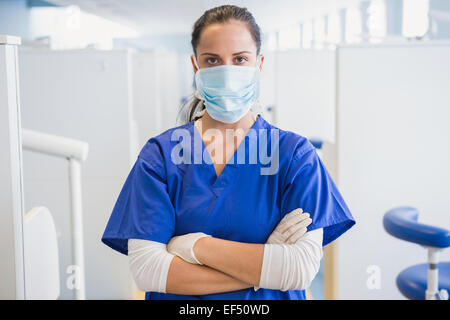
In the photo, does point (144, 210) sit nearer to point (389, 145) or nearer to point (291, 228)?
point (291, 228)

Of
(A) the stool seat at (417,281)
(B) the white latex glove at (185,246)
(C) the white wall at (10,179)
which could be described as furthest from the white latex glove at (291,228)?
(A) the stool seat at (417,281)

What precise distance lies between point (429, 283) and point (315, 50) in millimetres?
2330

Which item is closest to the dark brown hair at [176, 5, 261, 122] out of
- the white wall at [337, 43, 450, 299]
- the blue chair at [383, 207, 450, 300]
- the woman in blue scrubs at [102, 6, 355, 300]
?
the woman in blue scrubs at [102, 6, 355, 300]

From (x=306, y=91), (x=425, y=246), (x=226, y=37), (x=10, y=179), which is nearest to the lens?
(x=226, y=37)

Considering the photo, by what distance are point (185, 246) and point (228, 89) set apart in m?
0.24

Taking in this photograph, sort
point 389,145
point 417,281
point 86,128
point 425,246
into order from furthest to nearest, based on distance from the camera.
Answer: point 86,128 < point 389,145 < point 417,281 < point 425,246

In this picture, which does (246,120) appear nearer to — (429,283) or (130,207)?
(130,207)

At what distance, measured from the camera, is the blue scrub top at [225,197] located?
2.59 feet

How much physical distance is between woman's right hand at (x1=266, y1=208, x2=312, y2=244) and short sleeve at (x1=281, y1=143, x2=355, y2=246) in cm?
1

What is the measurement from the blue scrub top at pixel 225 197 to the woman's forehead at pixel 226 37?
15cm

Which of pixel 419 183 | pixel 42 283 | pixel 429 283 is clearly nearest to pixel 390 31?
pixel 419 183

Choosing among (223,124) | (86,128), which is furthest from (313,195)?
(86,128)

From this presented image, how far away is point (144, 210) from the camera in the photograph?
0.79 meters

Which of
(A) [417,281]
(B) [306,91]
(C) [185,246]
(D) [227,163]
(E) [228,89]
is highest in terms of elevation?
(B) [306,91]
